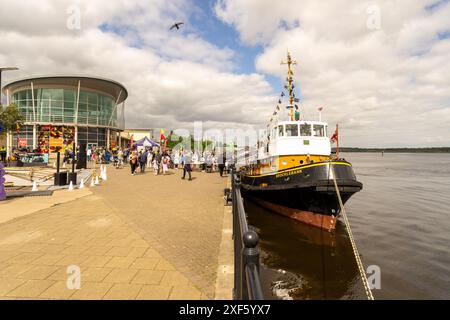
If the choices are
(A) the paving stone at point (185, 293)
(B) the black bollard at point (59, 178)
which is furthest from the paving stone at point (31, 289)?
(B) the black bollard at point (59, 178)

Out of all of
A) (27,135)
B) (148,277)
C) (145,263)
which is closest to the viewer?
(148,277)

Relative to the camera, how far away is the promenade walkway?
3.60 m

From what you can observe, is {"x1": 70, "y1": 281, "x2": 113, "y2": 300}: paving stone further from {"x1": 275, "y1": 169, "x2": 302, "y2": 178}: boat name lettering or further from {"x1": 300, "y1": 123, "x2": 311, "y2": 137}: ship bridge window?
{"x1": 300, "y1": 123, "x2": 311, "y2": 137}: ship bridge window

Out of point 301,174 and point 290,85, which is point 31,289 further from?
point 290,85

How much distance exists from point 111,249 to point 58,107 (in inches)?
1672

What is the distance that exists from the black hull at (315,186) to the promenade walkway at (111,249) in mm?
2922

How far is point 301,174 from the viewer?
384 inches

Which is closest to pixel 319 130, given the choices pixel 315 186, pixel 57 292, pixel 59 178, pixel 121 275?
pixel 315 186

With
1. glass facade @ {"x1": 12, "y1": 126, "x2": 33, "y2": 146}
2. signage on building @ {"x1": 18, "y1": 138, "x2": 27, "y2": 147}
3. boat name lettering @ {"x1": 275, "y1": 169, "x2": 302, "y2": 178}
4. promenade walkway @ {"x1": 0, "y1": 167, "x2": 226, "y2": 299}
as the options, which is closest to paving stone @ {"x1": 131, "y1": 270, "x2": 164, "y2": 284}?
promenade walkway @ {"x1": 0, "y1": 167, "x2": 226, "y2": 299}

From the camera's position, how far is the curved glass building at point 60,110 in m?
38.1

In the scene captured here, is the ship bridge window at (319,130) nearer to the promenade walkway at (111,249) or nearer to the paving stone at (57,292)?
the promenade walkway at (111,249)

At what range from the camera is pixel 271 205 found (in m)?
11.8
